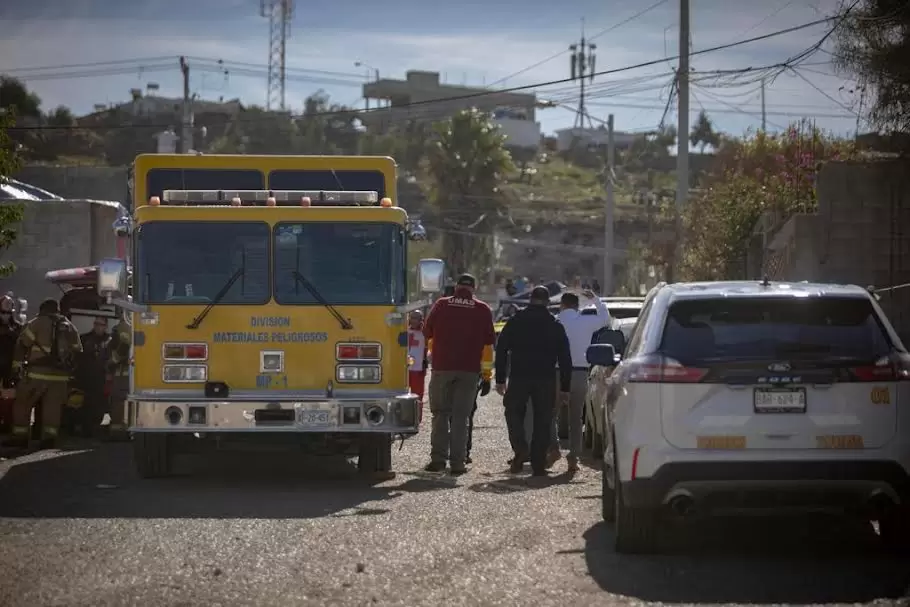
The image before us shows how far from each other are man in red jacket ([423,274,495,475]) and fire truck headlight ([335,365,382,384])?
4.54 ft

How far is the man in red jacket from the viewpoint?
16.1 metres

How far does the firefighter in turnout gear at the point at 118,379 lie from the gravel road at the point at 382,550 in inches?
164

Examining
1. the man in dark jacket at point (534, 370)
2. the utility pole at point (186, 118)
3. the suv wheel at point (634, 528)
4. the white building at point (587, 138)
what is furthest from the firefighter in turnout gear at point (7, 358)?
the white building at point (587, 138)

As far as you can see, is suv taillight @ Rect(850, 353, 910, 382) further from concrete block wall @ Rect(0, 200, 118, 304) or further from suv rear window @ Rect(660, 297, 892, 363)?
concrete block wall @ Rect(0, 200, 118, 304)

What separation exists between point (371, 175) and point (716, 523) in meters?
5.39

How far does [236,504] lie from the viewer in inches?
527

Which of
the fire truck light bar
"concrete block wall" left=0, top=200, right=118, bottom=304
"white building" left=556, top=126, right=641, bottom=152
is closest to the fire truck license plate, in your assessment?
the fire truck light bar

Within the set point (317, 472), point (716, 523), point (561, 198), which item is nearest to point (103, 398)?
point (317, 472)

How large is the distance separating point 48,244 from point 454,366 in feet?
72.8

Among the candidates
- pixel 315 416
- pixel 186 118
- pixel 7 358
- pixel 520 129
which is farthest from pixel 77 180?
pixel 520 129

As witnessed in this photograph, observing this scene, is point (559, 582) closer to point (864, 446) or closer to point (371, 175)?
point (864, 446)

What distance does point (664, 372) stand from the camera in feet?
33.1

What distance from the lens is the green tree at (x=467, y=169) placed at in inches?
2692

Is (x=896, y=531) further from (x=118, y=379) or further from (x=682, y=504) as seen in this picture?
(x=118, y=379)
